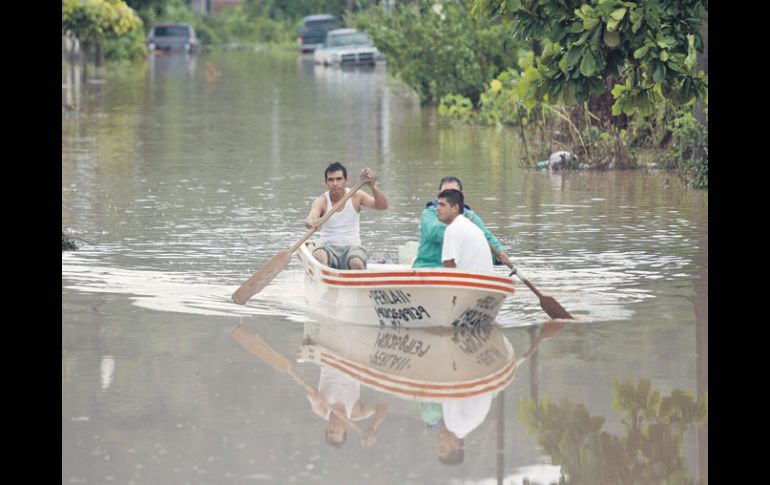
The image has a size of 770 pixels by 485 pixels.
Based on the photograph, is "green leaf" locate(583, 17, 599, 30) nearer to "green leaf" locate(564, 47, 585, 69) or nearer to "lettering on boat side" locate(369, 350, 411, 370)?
"green leaf" locate(564, 47, 585, 69)

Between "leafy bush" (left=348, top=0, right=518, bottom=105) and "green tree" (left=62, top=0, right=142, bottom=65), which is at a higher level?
"green tree" (left=62, top=0, right=142, bottom=65)

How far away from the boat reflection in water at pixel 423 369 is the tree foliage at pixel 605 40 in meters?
2.99

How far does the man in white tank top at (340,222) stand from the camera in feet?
49.3

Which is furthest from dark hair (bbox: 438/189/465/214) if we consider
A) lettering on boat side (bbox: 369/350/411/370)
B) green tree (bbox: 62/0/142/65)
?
green tree (bbox: 62/0/142/65)

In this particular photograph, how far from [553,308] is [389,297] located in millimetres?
1490

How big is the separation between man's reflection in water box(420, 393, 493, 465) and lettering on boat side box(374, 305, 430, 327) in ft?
7.05

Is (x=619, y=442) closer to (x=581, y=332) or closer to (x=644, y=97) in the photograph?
(x=581, y=332)

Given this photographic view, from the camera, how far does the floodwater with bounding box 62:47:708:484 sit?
32.2 feet

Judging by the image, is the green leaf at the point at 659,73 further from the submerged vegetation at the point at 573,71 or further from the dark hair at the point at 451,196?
the dark hair at the point at 451,196

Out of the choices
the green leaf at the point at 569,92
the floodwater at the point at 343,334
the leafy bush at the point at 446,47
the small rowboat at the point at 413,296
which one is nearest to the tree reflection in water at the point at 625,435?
the floodwater at the point at 343,334

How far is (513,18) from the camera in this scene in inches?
635

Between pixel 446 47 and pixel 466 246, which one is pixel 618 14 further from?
pixel 446 47
